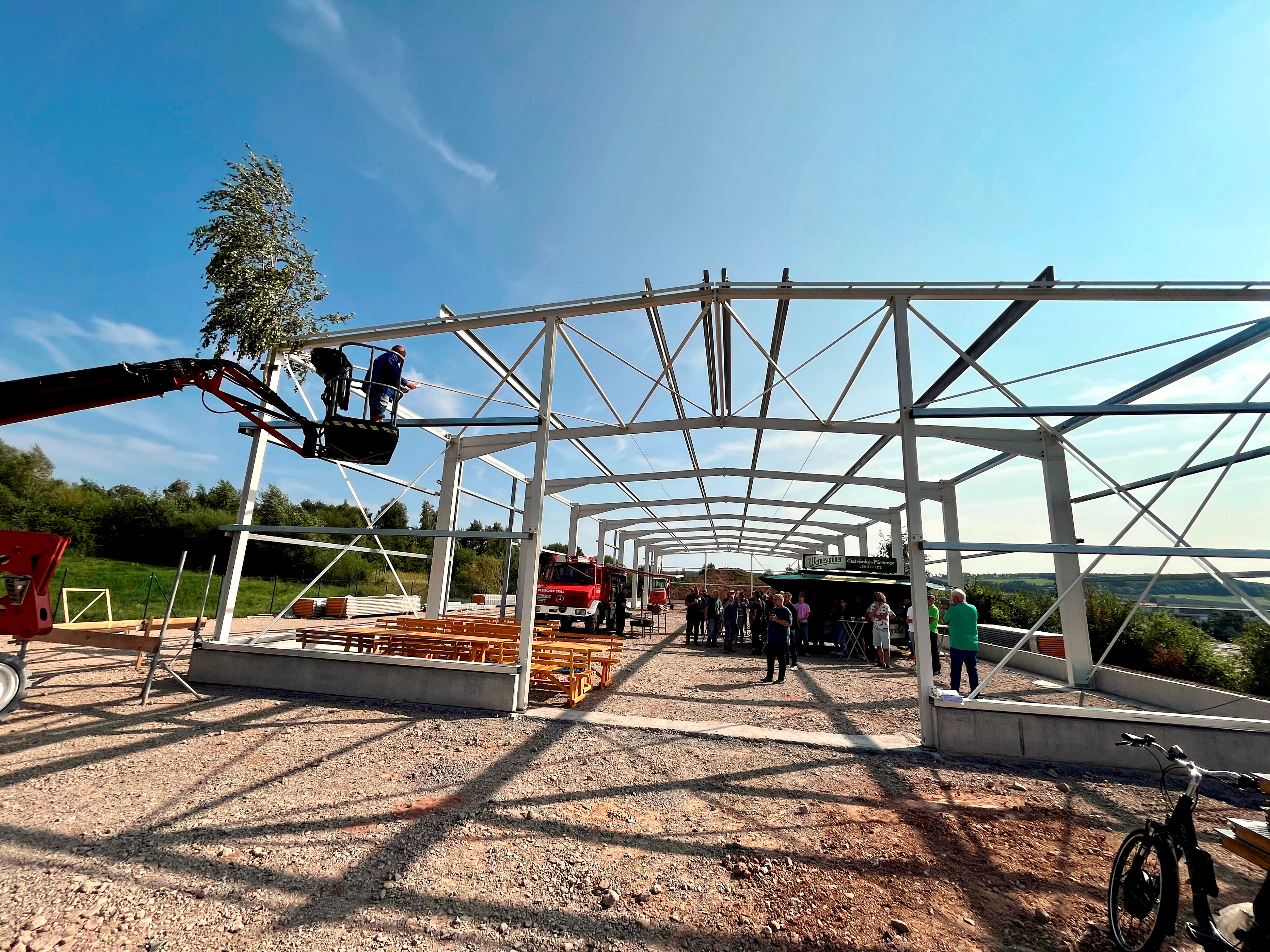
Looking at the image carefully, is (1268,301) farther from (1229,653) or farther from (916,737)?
(1229,653)

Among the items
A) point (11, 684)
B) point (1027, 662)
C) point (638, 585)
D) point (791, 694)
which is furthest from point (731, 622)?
point (638, 585)

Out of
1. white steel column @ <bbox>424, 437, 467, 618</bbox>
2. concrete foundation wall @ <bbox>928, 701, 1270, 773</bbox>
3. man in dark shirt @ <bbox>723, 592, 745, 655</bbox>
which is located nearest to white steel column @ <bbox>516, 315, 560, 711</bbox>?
white steel column @ <bbox>424, 437, 467, 618</bbox>

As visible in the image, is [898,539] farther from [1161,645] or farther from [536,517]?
[536,517]

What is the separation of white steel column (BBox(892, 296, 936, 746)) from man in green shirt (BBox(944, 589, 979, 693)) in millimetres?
1439

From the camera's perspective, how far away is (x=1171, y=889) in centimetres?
266

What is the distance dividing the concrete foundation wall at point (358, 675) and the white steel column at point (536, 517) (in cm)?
22

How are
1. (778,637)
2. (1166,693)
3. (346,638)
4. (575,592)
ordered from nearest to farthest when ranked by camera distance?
(1166,693) < (346,638) < (778,637) < (575,592)

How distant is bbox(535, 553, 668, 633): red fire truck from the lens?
15750mm

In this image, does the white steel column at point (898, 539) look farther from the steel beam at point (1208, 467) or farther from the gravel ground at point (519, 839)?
the gravel ground at point (519, 839)

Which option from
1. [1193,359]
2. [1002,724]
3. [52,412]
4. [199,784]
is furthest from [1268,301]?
[52,412]

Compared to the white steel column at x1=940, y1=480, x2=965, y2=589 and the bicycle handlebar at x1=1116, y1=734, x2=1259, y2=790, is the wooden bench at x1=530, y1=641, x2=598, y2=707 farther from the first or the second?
the white steel column at x1=940, y1=480, x2=965, y2=589

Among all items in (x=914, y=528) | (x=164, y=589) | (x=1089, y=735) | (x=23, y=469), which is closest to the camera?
(x=1089, y=735)

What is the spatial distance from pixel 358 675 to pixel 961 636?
9.82 m

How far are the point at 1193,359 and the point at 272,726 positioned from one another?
1410 cm
